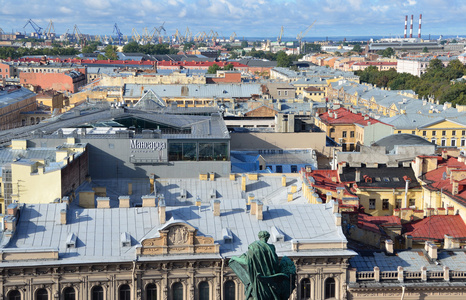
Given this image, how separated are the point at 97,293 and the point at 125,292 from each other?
1073 millimetres

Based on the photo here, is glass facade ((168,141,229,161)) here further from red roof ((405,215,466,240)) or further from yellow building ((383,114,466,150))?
yellow building ((383,114,466,150))

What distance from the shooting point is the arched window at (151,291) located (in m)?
30.2

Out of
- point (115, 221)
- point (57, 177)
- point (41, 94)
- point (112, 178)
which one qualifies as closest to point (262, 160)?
point (112, 178)

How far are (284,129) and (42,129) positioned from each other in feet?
71.1

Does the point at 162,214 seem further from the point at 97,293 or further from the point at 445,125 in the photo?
the point at 445,125

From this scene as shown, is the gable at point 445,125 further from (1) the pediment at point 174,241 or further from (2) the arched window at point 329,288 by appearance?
(1) the pediment at point 174,241

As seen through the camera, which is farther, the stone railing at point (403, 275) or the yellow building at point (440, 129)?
the yellow building at point (440, 129)

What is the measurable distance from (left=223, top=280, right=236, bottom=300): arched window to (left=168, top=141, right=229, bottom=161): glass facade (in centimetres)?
1570

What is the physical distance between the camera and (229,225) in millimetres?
32219

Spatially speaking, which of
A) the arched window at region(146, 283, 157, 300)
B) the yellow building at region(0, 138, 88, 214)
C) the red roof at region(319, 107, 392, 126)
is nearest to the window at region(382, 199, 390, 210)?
the yellow building at region(0, 138, 88, 214)

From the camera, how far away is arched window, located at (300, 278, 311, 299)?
30875 mm

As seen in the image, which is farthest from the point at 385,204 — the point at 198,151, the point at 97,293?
the point at 97,293

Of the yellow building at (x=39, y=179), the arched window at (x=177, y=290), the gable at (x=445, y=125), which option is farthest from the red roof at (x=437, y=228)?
the gable at (x=445, y=125)

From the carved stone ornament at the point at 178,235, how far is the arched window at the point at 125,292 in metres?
2.46
